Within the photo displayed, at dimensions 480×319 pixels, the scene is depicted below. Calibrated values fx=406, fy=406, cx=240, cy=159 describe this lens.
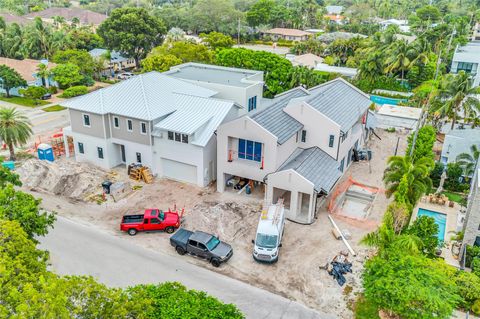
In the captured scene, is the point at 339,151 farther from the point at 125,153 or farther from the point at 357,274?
the point at 125,153

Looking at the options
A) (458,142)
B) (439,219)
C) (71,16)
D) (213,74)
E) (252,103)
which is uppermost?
(213,74)

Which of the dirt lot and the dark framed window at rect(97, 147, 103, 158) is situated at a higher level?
the dark framed window at rect(97, 147, 103, 158)

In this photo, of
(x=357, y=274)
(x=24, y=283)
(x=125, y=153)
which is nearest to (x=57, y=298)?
(x=24, y=283)

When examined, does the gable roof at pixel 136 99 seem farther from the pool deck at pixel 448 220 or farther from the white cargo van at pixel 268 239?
the pool deck at pixel 448 220

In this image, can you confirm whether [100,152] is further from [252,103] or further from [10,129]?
[252,103]

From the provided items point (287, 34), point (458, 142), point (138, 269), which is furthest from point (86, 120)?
point (287, 34)

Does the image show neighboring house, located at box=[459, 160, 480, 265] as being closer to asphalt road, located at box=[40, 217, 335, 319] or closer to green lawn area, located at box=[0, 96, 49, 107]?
asphalt road, located at box=[40, 217, 335, 319]

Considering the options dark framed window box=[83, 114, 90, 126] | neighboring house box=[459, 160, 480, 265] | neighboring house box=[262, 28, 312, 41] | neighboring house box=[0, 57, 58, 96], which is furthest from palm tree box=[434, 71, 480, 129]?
neighboring house box=[262, 28, 312, 41]
